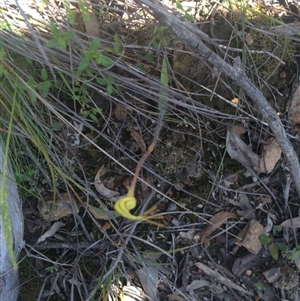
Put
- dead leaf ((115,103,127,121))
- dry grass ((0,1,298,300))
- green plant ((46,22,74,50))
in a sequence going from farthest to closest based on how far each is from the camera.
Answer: dead leaf ((115,103,127,121)) < dry grass ((0,1,298,300)) < green plant ((46,22,74,50))

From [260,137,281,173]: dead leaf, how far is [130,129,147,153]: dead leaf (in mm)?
482

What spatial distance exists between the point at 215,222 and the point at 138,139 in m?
0.47

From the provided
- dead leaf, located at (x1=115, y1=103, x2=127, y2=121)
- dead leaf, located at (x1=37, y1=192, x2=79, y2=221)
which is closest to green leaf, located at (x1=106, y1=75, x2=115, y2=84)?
dead leaf, located at (x1=115, y1=103, x2=127, y2=121)

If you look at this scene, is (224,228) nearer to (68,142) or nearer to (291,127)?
(291,127)

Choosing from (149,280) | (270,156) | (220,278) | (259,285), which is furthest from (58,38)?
(259,285)

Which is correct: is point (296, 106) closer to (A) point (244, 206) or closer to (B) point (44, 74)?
(A) point (244, 206)

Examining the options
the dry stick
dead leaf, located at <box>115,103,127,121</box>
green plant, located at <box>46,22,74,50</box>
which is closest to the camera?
green plant, located at <box>46,22,74,50</box>

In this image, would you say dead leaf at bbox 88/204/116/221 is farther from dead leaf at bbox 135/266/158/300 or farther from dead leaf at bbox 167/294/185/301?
dead leaf at bbox 167/294/185/301

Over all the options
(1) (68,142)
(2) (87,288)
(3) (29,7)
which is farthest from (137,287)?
(3) (29,7)

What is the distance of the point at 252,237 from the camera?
5.91 feet

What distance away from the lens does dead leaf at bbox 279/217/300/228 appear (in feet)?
5.99

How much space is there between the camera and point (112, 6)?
172 cm

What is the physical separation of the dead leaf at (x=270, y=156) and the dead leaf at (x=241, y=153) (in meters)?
0.02

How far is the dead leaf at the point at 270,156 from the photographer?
5.85 ft
